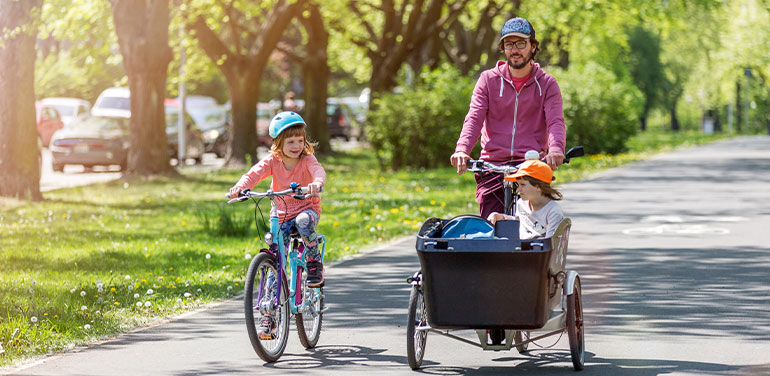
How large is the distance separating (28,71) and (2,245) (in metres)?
6.28

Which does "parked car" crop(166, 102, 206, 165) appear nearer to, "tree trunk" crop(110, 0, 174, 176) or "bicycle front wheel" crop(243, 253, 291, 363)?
"tree trunk" crop(110, 0, 174, 176)

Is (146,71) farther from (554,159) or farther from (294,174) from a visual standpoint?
(554,159)

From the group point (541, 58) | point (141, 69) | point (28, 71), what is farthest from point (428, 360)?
point (541, 58)

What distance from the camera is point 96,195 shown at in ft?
69.6

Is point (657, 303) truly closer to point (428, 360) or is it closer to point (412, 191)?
point (428, 360)

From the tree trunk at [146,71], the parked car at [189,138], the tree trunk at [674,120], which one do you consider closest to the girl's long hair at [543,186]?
the tree trunk at [146,71]

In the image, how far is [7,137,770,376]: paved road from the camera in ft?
23.0

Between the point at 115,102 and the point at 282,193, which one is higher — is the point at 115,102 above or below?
above

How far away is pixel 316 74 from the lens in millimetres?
35906

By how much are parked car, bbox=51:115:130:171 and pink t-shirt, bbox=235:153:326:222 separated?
74.2 ft

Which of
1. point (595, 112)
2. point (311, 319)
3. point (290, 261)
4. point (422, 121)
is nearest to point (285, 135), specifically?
point (290, 261)

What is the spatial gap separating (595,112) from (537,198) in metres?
30.9

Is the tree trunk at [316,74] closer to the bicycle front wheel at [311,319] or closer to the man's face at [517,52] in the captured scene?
the bicycle front wheel at [311,319]

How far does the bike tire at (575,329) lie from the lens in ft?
21.9
